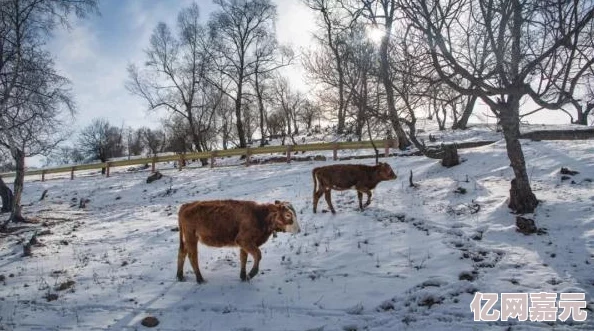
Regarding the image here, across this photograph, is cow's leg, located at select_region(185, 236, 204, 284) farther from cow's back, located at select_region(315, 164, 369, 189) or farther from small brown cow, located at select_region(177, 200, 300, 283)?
cow's back, located at select_region(315, 164, 369, 189)

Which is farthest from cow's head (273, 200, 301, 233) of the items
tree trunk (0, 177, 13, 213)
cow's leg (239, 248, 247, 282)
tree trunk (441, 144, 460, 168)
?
tree trunk (0, 177, 13, 213)

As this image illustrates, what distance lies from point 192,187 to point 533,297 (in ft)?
57.8

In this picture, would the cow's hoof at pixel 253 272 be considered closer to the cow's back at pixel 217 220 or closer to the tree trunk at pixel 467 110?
the cow's back at pixel 217 220

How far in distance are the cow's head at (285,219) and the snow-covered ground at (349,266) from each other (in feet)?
2.97

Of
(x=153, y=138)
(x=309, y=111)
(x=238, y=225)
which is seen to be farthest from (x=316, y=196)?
(x=153, y=138)

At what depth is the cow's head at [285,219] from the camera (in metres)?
8.20

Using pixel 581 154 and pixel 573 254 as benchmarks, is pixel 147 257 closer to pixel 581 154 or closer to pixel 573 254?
pixel 573 254

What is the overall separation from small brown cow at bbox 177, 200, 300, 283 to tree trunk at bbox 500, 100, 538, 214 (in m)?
5.48

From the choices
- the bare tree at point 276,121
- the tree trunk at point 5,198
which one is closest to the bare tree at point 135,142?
the bare tree at point 276,121

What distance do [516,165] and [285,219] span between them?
5739 mm

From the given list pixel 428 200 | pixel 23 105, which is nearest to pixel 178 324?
pixel 428 200

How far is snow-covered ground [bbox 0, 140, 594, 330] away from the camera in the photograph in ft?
22.7

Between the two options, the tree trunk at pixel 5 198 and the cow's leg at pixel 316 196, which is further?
the tree trunk at pixel 5 198

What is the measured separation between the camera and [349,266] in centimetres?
866
